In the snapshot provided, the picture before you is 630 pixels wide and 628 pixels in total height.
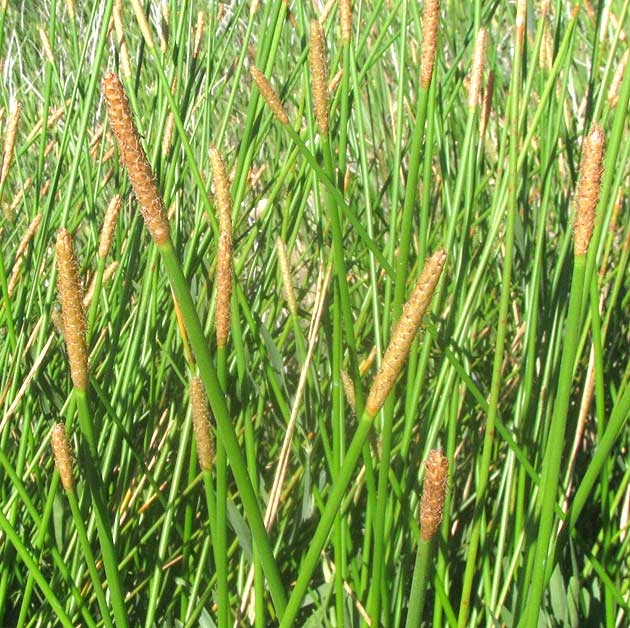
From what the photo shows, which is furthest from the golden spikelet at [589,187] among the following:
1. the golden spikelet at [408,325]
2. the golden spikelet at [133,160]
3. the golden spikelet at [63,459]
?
the golden spikelet at [63,459]

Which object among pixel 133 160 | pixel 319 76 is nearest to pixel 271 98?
pixel 319 76

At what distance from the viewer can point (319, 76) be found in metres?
0.62

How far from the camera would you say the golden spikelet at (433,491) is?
428mm

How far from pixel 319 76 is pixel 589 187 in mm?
268

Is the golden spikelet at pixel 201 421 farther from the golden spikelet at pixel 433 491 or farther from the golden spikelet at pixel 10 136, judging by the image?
the golden spikelet at pixel 10 136

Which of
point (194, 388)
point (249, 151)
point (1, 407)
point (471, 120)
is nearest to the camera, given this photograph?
point (194, 388)

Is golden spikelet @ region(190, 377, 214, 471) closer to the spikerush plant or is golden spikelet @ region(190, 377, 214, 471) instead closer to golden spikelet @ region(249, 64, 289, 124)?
the spikerush plant

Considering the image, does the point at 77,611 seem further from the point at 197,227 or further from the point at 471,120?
the point at 471,120

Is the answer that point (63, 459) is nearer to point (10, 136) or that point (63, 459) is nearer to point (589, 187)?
point (589, 187)

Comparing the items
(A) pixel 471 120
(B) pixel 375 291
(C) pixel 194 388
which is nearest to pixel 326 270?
(B) pixel 375 291

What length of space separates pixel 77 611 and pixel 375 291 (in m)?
0.42

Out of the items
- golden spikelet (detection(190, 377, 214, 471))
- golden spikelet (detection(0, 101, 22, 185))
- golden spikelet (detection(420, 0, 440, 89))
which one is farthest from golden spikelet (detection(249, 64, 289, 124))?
golden spikelet (detection(0, 101, 22, 185))

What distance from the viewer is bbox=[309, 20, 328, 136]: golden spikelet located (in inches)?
24.6

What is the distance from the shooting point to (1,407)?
3.10ft
